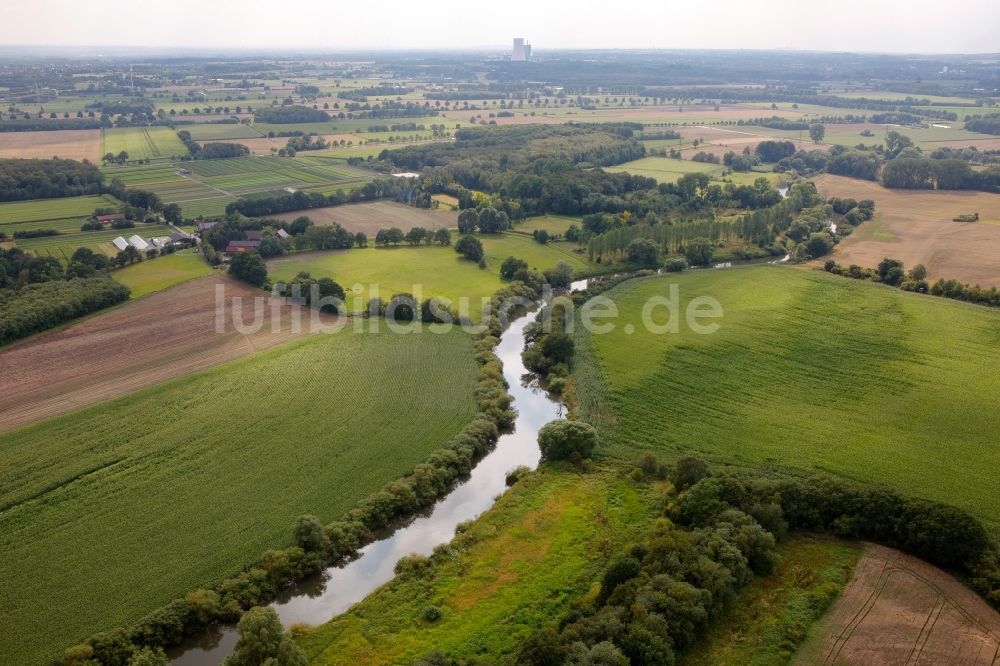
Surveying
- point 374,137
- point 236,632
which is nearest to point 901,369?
point 236,632

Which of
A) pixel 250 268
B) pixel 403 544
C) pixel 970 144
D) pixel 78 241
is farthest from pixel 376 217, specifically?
pixel 970 144

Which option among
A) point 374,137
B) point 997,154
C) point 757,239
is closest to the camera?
point 757,239

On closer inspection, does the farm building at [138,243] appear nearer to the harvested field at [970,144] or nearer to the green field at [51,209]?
the green field at [51,209]

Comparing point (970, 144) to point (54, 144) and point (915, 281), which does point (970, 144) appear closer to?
point (915, 281)

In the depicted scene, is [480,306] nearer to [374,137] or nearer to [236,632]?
[236,632]

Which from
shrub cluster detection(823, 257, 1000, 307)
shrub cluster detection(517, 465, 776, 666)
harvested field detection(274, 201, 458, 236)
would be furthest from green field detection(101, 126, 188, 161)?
shrub cluster detection(517, 465, 776, 666)

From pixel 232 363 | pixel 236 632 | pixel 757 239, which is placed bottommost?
pixel 236 632

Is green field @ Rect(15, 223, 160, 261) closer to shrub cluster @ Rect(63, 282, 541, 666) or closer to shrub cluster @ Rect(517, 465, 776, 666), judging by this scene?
shrub cluster @ Rect(63, 282, 541, 666)
